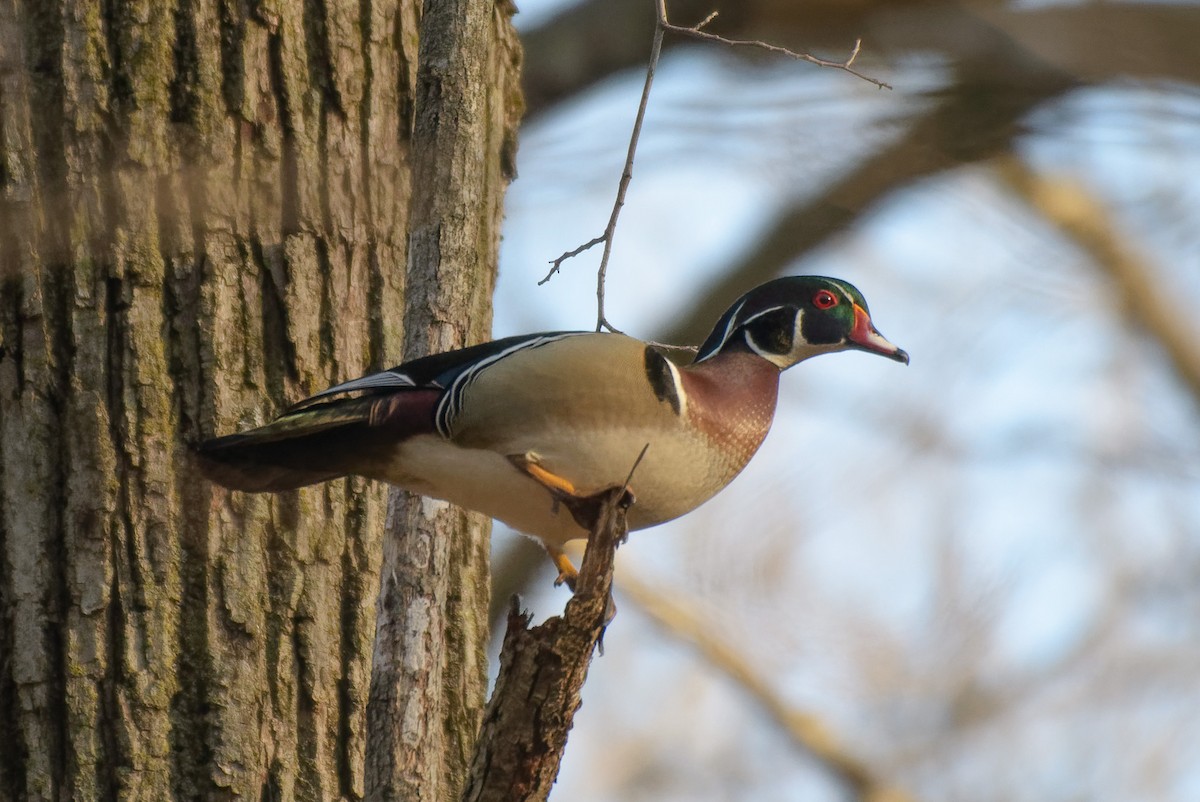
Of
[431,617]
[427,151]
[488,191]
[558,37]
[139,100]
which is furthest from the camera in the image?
[558,37]

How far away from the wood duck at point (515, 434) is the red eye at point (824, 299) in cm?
41

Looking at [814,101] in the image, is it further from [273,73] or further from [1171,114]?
[273,73]

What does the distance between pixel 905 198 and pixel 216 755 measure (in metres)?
3.71

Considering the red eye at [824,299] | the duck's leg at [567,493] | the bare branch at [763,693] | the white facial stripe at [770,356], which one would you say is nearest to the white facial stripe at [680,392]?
the duck's leg at [567,493]

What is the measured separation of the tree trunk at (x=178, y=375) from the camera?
2799mm

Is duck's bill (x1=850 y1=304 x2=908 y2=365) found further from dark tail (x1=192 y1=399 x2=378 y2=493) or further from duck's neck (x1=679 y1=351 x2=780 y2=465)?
dark tail (x1=192 y1=399 x2=378 y2=493)

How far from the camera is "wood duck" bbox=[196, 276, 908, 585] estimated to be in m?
2.66

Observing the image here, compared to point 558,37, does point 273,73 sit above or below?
below

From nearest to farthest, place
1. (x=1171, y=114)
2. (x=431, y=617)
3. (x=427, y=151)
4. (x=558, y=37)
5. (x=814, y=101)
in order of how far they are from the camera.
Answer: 1. (x=431, y=617)
2. (x=427, y=151)
3. (x=1171, y=114)
4. (x=814, y=101)
5. (x=558, y=37)

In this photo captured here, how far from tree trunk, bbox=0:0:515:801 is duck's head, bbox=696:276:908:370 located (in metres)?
0.71

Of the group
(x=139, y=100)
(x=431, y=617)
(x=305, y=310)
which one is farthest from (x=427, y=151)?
(x=431, y=617)

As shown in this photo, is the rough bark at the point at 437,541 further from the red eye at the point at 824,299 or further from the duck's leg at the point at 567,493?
the red eye at the point at 824,299

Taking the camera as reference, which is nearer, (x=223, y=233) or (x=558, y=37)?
(x=223, y=233)

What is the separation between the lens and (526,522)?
287cm
